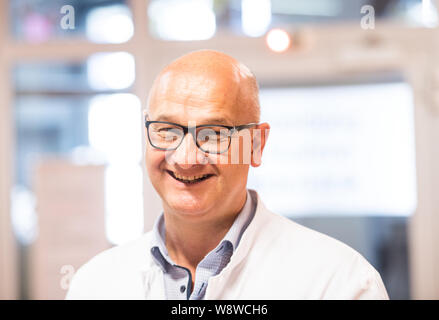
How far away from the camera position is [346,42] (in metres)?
2.19

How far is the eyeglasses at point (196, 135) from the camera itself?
0.94m

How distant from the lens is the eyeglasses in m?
0.94

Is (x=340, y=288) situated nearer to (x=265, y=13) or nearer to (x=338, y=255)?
(x=338, y=255)

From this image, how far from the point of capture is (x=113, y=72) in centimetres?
186

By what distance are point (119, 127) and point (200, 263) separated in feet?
2.05

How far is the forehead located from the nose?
0.04m

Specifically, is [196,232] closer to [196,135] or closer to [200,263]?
[200,263]

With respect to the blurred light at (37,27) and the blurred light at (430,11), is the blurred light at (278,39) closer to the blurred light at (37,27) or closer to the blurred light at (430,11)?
the blurred light at (430,11)

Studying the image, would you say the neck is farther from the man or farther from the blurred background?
the blurred background

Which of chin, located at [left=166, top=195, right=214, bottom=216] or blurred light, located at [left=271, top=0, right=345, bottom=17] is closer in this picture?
chin, located at [left=166, top=195, right=214, bottom=216]

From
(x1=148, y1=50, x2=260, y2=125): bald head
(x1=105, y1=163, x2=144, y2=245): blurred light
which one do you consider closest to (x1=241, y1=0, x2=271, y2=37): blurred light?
(x1=105, y1=163, x2=144, y2=245): blurred light
